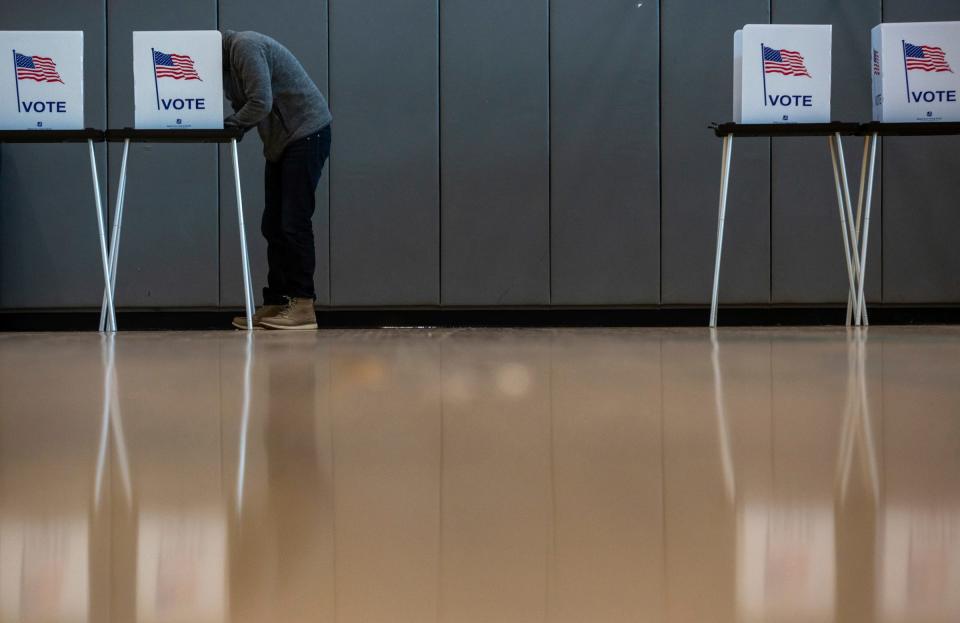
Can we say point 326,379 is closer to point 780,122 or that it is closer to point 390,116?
point 780,122

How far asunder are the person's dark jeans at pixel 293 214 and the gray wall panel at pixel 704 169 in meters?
1.75

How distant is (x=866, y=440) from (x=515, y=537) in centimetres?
51

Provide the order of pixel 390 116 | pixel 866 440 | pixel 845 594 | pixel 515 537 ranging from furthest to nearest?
pixel 390 116 < pixel 866 440 < pixel 515 537 < pixel 845 594

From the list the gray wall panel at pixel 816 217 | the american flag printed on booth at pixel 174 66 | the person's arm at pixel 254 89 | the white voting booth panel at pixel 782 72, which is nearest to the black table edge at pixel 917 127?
the white voting booth panel at pixel 782 72

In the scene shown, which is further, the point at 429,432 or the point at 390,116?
the point at 390,116

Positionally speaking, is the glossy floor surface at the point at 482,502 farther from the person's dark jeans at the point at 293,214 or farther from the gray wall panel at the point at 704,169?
the gray wall panel at the point at 704,169

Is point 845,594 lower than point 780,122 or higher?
lower

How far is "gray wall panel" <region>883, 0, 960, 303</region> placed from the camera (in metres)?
4.46

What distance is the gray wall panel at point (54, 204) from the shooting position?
443 centimetres

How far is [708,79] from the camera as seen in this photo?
4.45 m

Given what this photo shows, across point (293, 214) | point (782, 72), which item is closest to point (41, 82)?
point (293, 214)

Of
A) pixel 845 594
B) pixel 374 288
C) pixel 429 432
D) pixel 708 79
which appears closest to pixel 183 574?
pixel 845 594

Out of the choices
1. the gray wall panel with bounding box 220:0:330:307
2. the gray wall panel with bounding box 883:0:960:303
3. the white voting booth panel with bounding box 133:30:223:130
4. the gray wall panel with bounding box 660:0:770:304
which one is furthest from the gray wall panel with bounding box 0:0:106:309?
the gray wall panel with bounding box 883:0:960:303

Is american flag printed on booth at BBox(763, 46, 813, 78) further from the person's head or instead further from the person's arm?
the person's head
